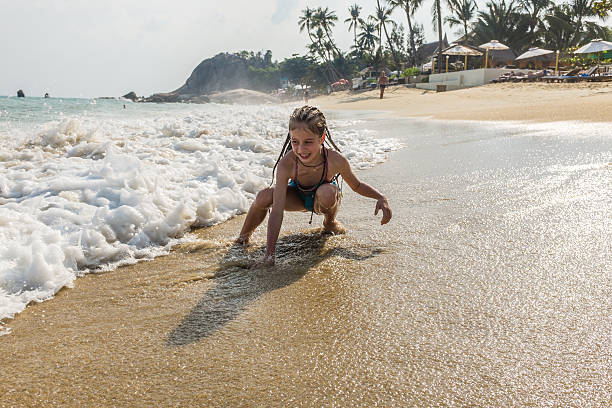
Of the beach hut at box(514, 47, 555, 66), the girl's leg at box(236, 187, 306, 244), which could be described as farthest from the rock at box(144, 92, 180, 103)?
the girl's leg at box(236, 187, 306, 244)

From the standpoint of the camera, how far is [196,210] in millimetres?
3311

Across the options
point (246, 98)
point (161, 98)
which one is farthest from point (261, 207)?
point (161, 98)

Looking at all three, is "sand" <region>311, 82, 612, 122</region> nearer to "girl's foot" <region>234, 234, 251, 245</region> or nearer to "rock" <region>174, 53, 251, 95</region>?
"girl's foot" <region>234, 234, 251, 245</region>

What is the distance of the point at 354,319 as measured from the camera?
5.62 feet

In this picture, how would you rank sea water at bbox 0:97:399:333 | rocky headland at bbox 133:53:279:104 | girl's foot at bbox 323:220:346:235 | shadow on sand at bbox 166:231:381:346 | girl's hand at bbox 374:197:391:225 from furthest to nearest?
rocky headland at bbox 133:53:279:104, girl's foot at bbox 323:220:346:235, girl's hand at bbox 374:197:391:225, sea water at bbox 0:97:399:333, shadow on sand at bbox 166:231:381:346

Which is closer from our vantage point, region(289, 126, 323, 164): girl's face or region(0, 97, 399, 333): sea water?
region(0, 97, 399, 333): sea water

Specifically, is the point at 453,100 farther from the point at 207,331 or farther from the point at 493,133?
the point at 207,331

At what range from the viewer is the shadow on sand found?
5.62 feet

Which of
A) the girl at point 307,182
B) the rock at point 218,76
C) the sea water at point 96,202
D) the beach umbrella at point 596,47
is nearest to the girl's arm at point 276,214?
the girl at point 307,182

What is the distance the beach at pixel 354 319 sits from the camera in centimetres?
130

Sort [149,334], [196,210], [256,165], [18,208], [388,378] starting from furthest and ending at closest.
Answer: [256,165] → [196,210] → [18,208] → [149,334] → [388,378]

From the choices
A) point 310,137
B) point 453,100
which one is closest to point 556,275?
point 310,137

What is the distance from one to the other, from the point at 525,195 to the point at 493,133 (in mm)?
4275

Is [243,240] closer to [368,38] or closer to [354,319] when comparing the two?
[354,319]
